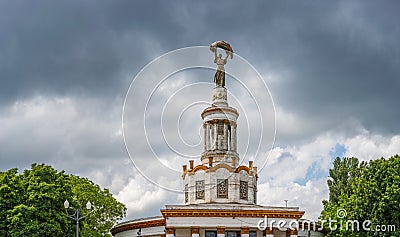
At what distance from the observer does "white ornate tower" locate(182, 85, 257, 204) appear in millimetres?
47594

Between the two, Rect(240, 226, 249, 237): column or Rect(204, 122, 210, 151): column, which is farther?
Rect(204, 122, 210, 151): column

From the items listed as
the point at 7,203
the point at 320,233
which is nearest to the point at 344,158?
the point at 320,233

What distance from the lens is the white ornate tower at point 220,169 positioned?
156 ft

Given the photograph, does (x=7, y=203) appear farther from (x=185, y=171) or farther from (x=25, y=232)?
(x=185, y=171)

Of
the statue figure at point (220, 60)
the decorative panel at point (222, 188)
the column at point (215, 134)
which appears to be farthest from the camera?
the statue figure at point (220, 60)

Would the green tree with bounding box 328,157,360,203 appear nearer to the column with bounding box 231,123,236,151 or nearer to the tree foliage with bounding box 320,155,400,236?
the tree foliage with bounding box 320,155,400,236

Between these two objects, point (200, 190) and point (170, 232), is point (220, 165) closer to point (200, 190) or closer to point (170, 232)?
point (200, 190)

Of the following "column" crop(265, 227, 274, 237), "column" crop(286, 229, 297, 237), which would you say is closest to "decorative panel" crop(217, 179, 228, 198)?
"column" crop(265, 227, 274, 237)

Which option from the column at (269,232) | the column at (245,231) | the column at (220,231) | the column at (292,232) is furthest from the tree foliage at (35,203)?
the column at (292,232)

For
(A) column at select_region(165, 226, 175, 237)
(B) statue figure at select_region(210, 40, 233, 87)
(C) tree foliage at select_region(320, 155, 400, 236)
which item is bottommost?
(A) column at select_region(165, 226, 175, 237)

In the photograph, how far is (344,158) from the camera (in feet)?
207

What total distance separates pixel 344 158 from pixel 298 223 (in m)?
19.3

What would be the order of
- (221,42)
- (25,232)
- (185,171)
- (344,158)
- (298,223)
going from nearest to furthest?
1. (25,232)
2. (298,223)
3. (185,171)
4. (221,42)
5. (344,158)

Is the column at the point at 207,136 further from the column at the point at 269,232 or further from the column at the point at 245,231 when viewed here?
the column at the point at 269,232
